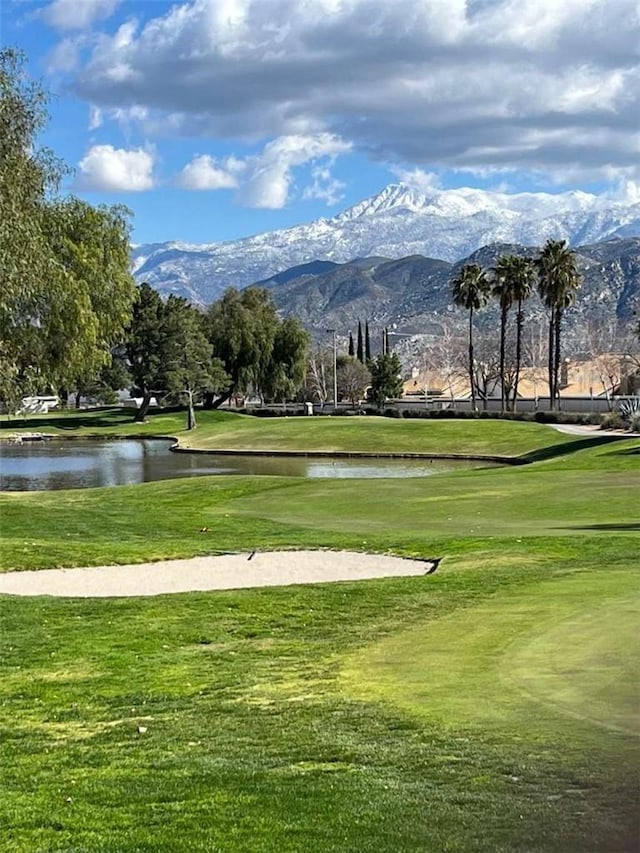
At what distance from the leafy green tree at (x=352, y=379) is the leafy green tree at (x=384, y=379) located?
893 inches

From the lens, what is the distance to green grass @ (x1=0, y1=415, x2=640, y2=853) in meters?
6.40

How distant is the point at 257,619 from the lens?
13.7m

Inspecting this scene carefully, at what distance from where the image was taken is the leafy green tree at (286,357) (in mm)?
106000

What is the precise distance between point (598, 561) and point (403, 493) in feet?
53.3

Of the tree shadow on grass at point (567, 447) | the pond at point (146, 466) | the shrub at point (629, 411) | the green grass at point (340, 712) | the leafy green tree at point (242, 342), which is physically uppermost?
the leafy green tree at point (242, 342)

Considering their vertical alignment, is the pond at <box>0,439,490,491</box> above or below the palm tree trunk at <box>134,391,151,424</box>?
below

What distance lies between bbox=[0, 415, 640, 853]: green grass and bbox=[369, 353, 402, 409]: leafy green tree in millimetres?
84518

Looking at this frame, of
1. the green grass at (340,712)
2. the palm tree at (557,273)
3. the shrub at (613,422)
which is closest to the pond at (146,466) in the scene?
the shrub at (613,422)

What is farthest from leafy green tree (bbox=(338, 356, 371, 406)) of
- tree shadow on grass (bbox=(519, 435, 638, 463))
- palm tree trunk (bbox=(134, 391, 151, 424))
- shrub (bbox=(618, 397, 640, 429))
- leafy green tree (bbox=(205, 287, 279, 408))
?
tree shadow on grass (bbox=(519, 435, 638, 463))

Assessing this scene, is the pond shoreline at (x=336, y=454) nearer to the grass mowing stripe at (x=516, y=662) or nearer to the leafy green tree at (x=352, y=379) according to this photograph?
the grass mowing stripe at (x=516, y=662)

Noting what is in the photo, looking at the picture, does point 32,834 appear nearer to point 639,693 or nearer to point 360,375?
point 639,693

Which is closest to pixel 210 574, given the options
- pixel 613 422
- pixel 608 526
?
pixel 608 526

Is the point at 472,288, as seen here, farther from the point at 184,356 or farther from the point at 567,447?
the point at 567,447

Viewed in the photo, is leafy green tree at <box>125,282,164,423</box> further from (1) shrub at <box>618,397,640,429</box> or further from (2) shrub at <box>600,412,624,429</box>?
(1) shrub at <box>618,397,640,429</box>
